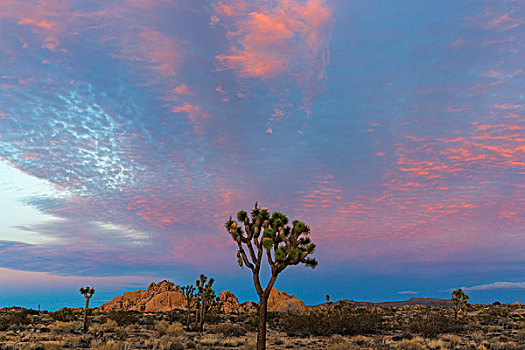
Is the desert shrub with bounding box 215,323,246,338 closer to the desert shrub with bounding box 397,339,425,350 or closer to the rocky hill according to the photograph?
the desert shrub with bounding box 397,339,425,350

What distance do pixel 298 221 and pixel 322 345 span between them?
1041 cm

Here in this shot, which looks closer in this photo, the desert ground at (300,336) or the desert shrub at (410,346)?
the desert shrub at (410,346)

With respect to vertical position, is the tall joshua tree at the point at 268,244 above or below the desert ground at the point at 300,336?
above

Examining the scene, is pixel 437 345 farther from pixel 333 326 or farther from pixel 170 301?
pixel 170 301

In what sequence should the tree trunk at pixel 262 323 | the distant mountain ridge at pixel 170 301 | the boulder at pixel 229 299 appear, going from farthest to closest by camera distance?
1. the boulder at pixel 229 299
2. the distant mountain ridge at pixel 170 301
3. the tree trunk at pixel 262 323

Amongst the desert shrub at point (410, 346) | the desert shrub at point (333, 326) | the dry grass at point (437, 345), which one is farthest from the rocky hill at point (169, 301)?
the desert shrub at point (410, 346)

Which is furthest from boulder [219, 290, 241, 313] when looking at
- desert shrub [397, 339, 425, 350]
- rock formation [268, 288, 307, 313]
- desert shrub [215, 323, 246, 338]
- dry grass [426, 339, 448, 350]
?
dry grass [426, 339, 448, 350]

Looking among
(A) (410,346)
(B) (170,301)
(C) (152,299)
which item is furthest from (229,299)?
(A) (410,346)

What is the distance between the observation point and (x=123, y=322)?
37.1 m

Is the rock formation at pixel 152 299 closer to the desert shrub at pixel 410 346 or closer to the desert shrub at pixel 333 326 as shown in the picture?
the desert shrub at pixel 333 326

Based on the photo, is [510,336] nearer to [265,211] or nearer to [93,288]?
[265,211]

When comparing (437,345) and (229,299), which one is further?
(229,299)

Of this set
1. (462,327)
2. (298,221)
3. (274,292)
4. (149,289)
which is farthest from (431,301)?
(298,221)

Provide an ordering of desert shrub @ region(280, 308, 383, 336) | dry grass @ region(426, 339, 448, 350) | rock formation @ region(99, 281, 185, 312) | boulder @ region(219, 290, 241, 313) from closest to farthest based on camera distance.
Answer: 1. dry grass @ region(426, 339, 448, 350)
2. desert shrub @ region(280, 308, 383, 336)
3. rock formation @ region(99, 281, 185, 312)
4. boulder @ region(219, 290, 241, 313)
